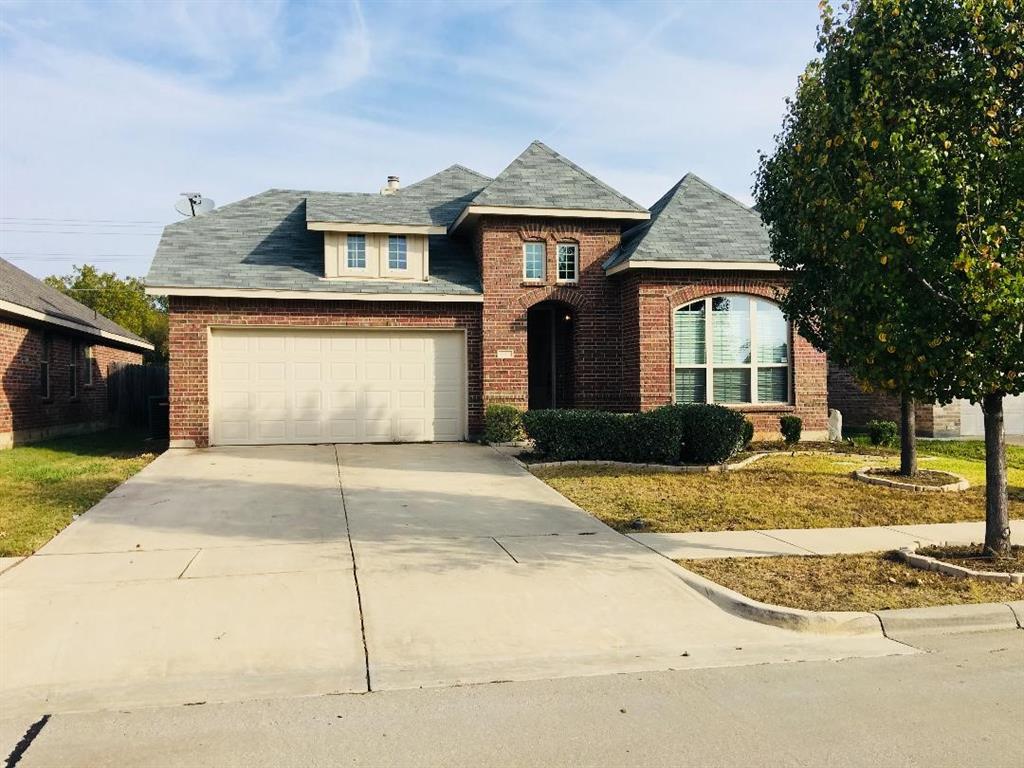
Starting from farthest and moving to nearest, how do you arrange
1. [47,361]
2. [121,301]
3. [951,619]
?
[121,301] < [47,361] < [951,619]

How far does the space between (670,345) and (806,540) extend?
8224 millimetres

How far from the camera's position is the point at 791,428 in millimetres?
15836

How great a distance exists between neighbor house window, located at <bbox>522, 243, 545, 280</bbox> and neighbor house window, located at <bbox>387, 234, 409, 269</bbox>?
8.23 ft

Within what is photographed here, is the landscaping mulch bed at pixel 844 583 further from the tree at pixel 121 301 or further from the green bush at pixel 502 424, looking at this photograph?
the tree at pixel 121 301

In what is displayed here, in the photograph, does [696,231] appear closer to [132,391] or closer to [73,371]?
[73,371]

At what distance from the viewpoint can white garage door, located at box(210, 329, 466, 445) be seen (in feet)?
52.1

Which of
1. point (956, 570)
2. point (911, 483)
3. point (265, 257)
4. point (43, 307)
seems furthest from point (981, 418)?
point (43, 307)

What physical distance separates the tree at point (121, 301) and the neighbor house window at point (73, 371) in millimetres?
18183

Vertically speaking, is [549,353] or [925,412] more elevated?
[549,353]

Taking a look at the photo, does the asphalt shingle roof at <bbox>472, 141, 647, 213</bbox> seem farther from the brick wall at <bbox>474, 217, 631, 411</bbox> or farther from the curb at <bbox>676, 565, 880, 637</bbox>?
the curb at <bbox>676, 565, 880, 637</bbox>

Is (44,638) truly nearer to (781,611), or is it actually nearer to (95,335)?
(781,611)

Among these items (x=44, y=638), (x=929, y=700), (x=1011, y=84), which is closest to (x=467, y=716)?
(x=929, y=700)

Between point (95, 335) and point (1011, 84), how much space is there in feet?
71.8

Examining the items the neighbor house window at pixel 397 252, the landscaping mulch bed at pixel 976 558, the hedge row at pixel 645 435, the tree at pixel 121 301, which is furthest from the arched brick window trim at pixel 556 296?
the tree at pixel 121 301
